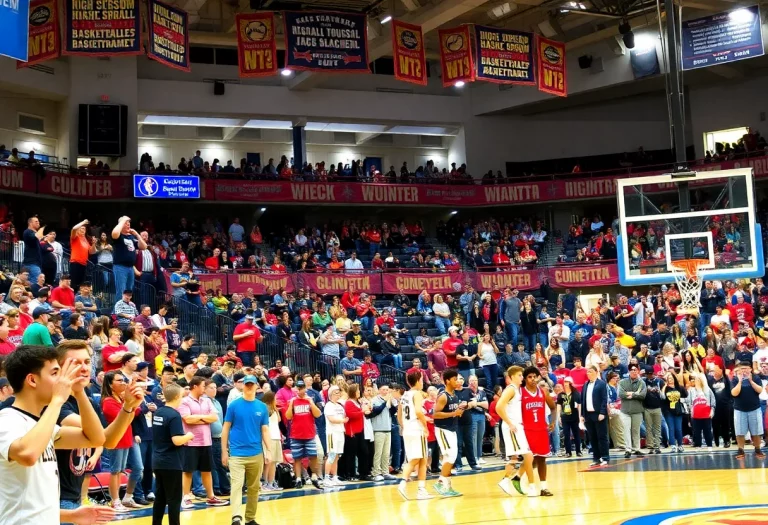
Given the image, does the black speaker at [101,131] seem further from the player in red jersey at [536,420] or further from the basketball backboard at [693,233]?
the player in red jersey at [536,420]

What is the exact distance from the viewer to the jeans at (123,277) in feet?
57.8

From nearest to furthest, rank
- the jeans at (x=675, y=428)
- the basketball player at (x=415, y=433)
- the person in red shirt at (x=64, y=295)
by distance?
the basketball player at (x=415, y=433), the person in red shirt at (x=64, y=295), the jeans at (x=675, y=428)

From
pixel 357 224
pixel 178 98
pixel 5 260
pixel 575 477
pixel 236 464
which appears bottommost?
pixel 575 477

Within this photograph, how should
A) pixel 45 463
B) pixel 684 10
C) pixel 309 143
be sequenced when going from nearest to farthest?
pixel 45 463, pixel 684 10, pixel 309 143

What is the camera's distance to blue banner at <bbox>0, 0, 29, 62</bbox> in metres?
13.3

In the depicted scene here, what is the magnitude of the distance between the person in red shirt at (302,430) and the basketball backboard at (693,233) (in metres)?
6.83

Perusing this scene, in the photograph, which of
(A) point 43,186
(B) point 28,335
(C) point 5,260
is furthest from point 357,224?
(B) point 28,335

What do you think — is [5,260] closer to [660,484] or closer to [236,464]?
[236,464]

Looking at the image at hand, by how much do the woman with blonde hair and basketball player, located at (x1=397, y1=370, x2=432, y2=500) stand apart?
7.54m

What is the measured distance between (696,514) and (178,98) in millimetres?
28165

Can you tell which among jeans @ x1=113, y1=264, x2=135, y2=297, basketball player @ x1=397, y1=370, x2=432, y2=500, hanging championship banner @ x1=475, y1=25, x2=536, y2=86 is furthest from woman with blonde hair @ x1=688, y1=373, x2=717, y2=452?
jeans @ x1=113, y1=264, x2=135, y2=297

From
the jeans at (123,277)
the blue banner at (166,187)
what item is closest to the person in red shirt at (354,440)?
the jeans at (123,277)

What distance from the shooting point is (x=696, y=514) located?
10.6m

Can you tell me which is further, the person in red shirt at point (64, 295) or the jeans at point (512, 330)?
the jeans at point (512, 330)
